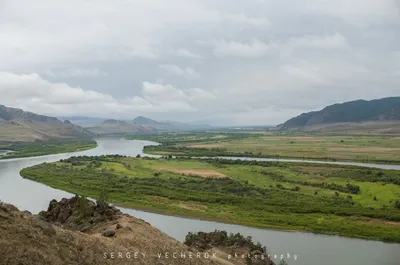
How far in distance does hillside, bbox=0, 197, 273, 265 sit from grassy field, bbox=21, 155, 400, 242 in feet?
→ 57.4

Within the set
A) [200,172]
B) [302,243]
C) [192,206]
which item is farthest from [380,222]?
[200,172]

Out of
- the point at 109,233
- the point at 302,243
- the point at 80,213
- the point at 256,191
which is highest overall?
the point at 109,233

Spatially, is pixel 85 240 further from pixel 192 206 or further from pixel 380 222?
pixel 380 222

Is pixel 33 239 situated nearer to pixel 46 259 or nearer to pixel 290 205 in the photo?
pixel 46 259

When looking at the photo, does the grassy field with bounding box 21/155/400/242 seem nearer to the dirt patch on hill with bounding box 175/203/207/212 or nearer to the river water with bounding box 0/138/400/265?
the dirt patch on hill with bounding box 175/203/207/212

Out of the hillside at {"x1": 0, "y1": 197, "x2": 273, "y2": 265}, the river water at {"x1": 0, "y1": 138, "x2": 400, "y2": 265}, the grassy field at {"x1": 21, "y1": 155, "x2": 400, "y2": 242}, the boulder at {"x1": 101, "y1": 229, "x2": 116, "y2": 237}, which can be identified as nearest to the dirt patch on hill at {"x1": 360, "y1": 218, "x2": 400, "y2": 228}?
the grassy field at {"x1": 21, "y1": 155, "x2": 400, "y2": 242}

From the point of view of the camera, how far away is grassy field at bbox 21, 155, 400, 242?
46.2 meters

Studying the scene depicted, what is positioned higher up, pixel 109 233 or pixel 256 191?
pixel 109 233

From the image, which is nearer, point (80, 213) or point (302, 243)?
point (80, 213)

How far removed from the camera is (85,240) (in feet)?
71.9

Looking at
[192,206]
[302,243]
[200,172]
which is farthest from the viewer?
[200,172]

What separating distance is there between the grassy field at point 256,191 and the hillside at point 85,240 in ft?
57.4

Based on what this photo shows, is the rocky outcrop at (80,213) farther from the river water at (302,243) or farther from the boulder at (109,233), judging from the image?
the river water at (302,243)

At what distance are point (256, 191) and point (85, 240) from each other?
4395cm
